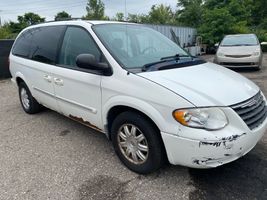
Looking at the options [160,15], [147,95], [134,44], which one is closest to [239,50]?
[134,44]

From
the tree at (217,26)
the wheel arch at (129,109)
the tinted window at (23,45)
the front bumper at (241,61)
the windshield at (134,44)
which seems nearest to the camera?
the wheel arch at (129,109)

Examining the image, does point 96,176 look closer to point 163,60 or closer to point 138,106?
point 138,106

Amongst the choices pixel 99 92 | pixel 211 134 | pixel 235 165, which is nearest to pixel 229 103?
pixel 211 134

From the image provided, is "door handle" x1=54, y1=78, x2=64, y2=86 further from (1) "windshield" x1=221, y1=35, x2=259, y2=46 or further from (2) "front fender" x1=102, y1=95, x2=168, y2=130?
(1) "windshield" x1=221, y1=35, x2=259, y2=46

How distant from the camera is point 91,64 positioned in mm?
2996

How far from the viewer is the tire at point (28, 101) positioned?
5.11 metres

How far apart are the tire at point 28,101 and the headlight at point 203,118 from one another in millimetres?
3482

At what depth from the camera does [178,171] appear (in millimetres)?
3096

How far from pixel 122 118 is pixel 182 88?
0.79 metres

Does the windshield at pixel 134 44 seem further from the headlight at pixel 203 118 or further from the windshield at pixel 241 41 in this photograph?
the windshield at pixel 241 41

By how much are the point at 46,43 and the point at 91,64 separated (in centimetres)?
163

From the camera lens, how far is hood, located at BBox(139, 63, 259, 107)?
8.23 feet

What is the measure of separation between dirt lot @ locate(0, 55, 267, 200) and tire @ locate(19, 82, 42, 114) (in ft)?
Answer: 3.51

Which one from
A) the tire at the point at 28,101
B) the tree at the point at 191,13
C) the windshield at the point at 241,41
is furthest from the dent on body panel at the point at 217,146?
the tree at the point at 191,13
